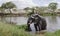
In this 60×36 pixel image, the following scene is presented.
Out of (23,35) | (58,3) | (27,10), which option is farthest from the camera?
(58,3)

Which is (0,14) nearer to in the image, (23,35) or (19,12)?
(19,12)

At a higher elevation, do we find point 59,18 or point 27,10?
point 27,10

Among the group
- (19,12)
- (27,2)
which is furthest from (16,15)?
(27,2)

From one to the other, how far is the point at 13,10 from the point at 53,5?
2324 millimetres

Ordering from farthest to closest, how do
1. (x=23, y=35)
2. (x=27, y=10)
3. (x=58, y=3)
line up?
1. (x=58, y=3)
2. (x=27, y=10)
3. (x=23, y=35)

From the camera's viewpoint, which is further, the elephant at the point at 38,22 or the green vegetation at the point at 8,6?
the green vegetation at the point at 8,6

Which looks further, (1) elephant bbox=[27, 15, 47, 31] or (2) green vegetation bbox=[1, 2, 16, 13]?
(2) green vegetation bbox=[1, 2, 16, 13]

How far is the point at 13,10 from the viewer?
1234 centimetres

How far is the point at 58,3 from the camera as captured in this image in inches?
515

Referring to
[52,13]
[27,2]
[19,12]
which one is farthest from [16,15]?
[52,13]

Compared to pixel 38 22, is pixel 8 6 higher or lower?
higher

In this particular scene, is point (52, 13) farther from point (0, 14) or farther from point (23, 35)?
point (23, 35)

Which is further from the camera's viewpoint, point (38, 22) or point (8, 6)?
point (8, 6)

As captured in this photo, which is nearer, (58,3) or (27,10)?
(27,10)
